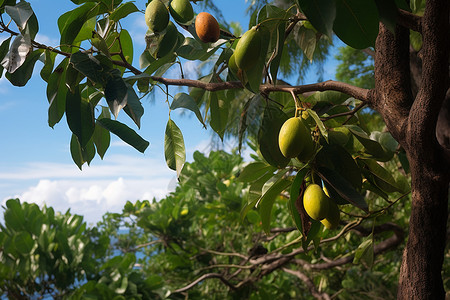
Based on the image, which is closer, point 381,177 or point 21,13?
point 21,13

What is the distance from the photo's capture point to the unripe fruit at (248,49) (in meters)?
0.46

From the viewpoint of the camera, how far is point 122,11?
57 centimetres

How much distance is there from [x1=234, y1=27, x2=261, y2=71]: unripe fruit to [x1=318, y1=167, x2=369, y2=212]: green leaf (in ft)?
0.51

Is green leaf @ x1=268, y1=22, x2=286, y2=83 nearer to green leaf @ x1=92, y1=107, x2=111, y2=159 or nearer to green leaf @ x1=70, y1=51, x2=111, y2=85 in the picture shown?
green leaf @ x1=70, y1=51, x2=111, y2=85

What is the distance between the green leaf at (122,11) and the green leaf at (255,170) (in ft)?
0.93

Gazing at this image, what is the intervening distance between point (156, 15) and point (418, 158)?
368 millimetres

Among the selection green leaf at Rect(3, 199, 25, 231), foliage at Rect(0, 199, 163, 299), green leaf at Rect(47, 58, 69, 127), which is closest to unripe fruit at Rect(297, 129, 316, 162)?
green leaf at Rect(47, 58, 69, 127)

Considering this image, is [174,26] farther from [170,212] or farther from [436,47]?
[170,212]

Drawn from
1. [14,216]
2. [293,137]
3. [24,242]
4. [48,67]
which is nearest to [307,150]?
[293,137]

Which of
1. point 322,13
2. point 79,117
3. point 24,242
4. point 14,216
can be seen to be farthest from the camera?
point 14,216

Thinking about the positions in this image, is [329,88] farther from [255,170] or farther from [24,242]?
[24,242]

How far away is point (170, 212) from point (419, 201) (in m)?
1.41

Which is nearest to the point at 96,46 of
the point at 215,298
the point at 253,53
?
the point at 253,53

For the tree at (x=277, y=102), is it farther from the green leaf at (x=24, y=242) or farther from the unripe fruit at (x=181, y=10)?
the green leaf at (x=24, y=242)
